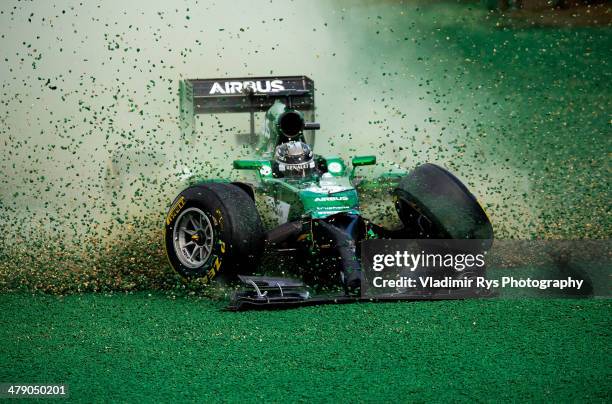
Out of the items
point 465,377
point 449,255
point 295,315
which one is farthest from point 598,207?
point 465,377

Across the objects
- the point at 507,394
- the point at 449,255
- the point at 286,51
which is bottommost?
the point at 507,394

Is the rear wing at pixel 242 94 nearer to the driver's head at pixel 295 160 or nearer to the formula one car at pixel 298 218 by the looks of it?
the formula one car at pixel 298 218

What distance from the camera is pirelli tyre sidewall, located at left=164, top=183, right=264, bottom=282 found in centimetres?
674

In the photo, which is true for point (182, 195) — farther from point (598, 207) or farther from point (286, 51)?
point (286, 51)

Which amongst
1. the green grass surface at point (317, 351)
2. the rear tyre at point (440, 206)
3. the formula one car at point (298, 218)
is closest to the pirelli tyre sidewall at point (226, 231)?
the formula one car at point (298, 218)

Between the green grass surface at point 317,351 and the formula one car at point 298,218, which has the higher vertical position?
the formula one car at point 298,218

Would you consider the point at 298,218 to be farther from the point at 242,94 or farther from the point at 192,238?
the point at 242,94

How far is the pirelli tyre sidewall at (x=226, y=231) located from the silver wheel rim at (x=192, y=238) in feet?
0.09

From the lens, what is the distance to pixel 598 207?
853 cm

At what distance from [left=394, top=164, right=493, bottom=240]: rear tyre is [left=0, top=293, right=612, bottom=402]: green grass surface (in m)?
0.73

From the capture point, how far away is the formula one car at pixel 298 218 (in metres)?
6.72

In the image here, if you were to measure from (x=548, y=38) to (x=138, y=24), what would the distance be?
633cm

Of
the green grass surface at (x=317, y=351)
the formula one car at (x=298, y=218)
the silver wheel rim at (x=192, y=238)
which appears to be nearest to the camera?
the green grass surface at (x=317, y=351)

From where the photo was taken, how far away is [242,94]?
905cm
